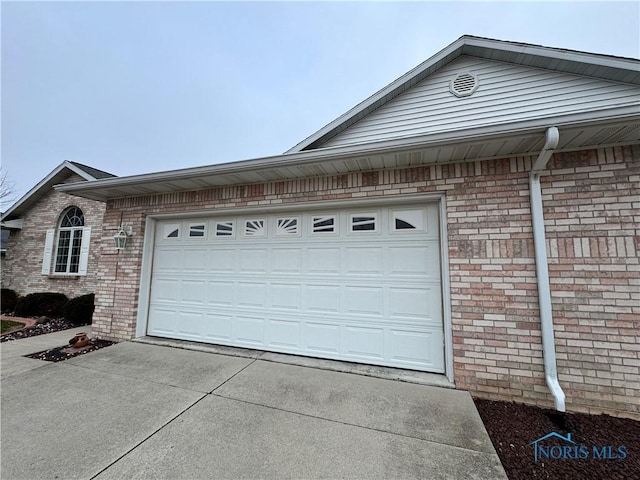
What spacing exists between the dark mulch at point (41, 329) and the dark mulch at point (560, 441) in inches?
318

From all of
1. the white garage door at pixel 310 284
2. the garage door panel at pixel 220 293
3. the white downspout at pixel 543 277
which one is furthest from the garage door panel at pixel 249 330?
the white downspout at pixel 543 277

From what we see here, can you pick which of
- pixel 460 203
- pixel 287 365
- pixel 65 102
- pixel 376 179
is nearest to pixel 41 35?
pixel 65 102

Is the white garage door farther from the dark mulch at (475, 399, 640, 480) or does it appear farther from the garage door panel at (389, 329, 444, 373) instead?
the dark mulch at (475, 399, 640, 480)

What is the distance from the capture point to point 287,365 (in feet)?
12.1

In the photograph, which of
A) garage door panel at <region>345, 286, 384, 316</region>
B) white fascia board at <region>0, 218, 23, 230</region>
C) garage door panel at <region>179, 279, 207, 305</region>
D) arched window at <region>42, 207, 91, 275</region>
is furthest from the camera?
white fascia board at <region>0, 218, 23, 230</region>

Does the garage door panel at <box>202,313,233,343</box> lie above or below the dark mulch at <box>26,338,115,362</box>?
above

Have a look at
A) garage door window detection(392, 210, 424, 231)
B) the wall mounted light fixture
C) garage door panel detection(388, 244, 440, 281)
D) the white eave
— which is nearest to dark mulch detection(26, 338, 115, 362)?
the wall mounted light fixture

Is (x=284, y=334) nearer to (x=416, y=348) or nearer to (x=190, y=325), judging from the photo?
(x=190, y=325)

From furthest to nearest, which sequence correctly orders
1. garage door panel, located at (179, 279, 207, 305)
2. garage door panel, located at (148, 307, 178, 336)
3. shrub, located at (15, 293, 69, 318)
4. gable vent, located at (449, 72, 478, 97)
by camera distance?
shrub, located at (15, 293, 69, 318)
gable vent, located at (449, 72, 478, 97)
garage door panel, located at (148, 307, 178, 336)
garage door panel, located at (179, 279, 207, 305)

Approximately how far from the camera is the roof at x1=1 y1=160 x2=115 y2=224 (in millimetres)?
8784

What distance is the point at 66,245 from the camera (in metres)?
9.20

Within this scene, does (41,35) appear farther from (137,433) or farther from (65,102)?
(137,433)

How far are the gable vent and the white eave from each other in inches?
112

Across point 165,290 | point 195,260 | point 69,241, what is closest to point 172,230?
point 195,260
